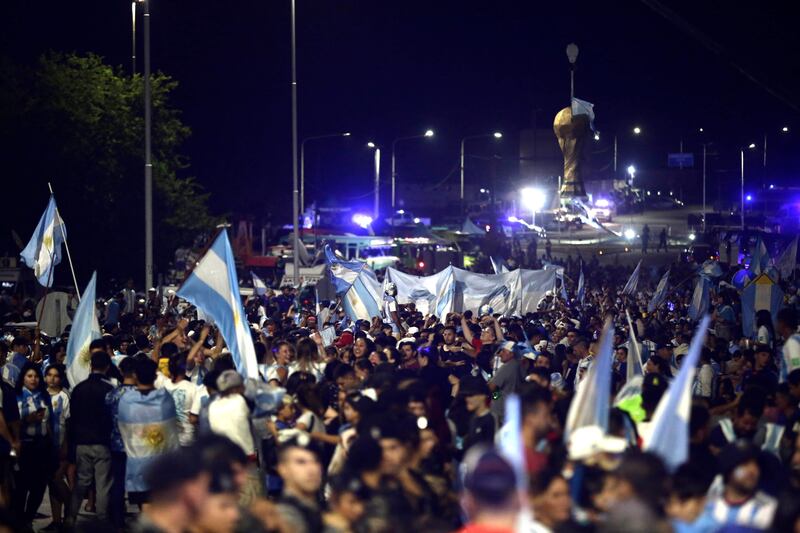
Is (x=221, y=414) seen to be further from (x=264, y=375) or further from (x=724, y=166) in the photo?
(x=724, y=166)

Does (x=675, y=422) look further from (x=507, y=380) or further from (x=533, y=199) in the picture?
(x=533, y=199)

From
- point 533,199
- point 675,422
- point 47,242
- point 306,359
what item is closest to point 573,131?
point 47,242

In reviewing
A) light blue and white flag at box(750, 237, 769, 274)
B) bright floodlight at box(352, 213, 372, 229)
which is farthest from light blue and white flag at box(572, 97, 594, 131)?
bright floodlight at box(352, 213, 372, 229)

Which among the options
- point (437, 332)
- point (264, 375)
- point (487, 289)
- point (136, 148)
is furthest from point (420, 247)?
point (264, 375)

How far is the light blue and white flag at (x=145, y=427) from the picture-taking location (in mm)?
10445

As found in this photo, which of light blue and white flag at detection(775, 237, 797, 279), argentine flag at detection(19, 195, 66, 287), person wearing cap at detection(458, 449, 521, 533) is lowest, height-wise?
person wearing cap at detection(458, 449, 521, 533)

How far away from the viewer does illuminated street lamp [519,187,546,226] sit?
244ft

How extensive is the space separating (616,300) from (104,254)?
14807mm

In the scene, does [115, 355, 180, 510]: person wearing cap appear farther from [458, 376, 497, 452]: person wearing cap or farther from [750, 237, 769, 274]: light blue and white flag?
[750, 237, 769, 274]: light blue and white flag

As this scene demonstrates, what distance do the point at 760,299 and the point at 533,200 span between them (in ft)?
183

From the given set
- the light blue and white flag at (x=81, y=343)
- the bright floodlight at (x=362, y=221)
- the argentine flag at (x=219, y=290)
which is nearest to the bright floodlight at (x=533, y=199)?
the bright floodlight at (x=362, y=221)

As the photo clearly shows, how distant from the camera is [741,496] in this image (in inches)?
259

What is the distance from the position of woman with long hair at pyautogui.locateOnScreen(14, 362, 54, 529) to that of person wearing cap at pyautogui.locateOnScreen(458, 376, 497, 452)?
3706mm

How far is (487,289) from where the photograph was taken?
81.4 feet
